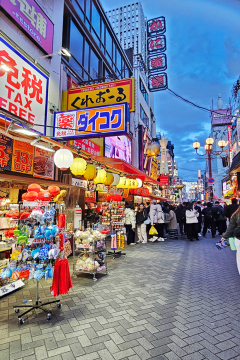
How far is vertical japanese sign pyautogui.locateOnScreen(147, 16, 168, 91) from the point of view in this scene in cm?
1800

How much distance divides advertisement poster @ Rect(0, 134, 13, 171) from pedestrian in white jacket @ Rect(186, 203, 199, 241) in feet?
31.0

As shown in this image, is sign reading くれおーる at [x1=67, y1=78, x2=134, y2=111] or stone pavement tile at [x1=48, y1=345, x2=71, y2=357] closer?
stone pavement tile at [x1=48, y1=345, x2=71, y2=357]

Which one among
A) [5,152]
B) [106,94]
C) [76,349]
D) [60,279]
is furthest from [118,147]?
[76,349]

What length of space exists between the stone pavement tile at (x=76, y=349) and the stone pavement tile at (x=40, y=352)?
0.39m

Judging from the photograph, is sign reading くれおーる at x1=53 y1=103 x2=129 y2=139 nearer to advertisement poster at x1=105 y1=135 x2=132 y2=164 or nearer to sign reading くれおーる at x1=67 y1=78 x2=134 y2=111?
sign reading くれおーる at x1=67 y1=78 x2=134 y2=111

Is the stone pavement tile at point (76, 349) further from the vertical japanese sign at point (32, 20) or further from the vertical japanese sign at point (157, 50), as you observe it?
the vertical japanese sign at point (157, 50)

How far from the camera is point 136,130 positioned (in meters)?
22.2

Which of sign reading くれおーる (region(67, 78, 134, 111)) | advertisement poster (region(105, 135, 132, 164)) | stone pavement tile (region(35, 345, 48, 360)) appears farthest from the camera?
advertisement poster (region(105, 135, 132, 164))

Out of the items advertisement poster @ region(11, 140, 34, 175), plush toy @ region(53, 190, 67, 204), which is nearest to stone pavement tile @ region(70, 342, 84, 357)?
plush toy @ region(53, 190, 67, 204)

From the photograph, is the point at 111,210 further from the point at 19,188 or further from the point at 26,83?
the point at 26,83

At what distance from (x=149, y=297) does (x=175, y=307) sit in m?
0.69

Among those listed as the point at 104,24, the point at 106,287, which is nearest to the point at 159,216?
the point at 106,287

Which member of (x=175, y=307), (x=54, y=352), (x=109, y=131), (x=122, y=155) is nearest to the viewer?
(x=54, y=352)

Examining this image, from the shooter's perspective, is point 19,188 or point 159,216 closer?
point 19,188
